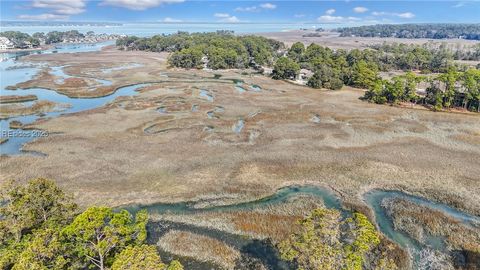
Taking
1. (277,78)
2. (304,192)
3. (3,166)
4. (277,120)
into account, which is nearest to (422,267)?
(304,192)

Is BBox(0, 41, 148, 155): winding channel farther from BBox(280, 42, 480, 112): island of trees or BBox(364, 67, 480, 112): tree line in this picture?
BBox(364, 67, 480, 112): tree line

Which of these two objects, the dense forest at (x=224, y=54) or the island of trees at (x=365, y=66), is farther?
the dense forest at (x=224, y=54)

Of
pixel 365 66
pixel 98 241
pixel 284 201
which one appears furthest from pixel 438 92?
pixel 98 241

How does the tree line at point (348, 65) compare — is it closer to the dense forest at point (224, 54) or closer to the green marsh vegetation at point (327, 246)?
the dense forest at point (224, 54)

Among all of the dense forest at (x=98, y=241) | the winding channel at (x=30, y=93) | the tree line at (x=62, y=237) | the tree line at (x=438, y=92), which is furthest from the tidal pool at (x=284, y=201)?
the tree line at (x=438, y=92)

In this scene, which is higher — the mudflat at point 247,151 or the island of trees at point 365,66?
the island of trees at point 365,66

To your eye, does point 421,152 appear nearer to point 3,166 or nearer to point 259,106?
point 259,106

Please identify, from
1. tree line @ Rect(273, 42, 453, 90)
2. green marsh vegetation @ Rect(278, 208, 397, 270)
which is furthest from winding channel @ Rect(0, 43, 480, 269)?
tree line @ Rect(273, 42, 453, 90)

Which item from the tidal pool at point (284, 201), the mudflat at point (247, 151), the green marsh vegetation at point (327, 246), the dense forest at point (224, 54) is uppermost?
the dense forest at point (224, 54)
